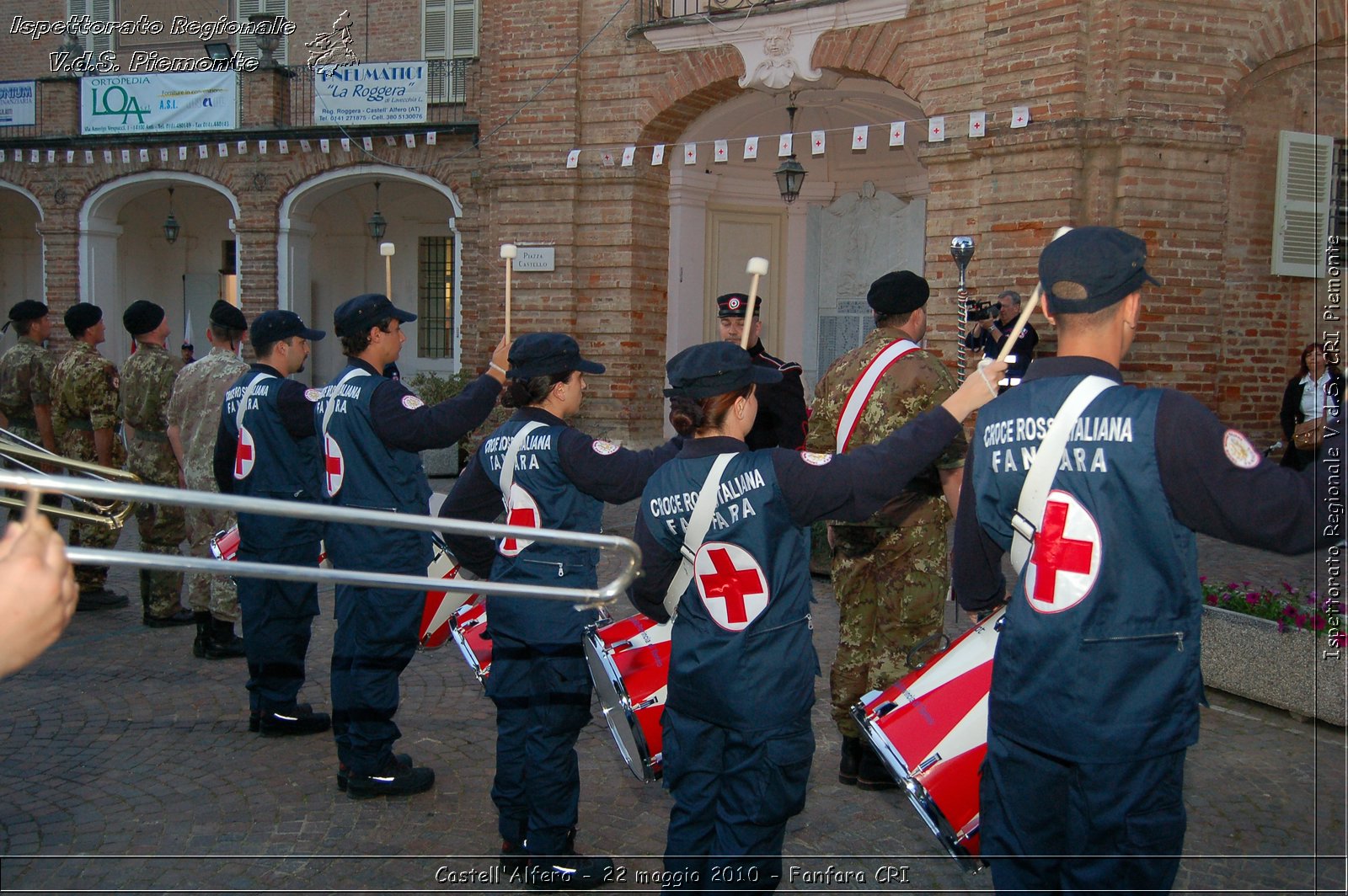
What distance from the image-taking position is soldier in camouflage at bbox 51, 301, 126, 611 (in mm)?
8023

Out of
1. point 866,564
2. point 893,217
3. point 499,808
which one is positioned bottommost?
point 499,808

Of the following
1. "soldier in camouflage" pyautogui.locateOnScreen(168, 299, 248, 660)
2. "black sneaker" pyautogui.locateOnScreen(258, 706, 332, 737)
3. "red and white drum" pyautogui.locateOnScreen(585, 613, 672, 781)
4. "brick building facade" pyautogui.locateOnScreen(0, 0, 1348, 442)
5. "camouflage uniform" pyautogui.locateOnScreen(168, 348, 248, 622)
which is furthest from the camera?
"brick building facade" pyautogui.locateOnScreen(0, 0, 1348, 442)

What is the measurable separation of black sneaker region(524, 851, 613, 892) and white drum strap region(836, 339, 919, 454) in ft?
6.48

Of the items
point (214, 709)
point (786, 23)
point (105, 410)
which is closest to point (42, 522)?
point (214, 709)

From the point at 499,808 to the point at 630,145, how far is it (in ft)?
35.1

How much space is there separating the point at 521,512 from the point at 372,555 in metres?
0.98

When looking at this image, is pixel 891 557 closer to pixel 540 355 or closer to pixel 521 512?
pixel 521 512

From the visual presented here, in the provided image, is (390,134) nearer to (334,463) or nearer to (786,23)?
(786,23)

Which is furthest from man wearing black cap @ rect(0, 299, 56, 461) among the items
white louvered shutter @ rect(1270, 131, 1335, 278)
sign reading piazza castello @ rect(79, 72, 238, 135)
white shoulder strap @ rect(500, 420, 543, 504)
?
sign reading piazza castello @ rect(79, 72, 238, 135)

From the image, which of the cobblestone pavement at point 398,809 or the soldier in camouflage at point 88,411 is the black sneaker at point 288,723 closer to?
the cobblestone pavement at point 398,809

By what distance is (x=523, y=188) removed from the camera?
14.2 m

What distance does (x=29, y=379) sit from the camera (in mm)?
8594

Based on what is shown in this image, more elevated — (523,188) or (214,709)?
(523,188)

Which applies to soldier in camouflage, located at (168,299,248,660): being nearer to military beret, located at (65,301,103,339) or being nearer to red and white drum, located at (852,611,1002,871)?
military beret, located at (65,301,103,339)
